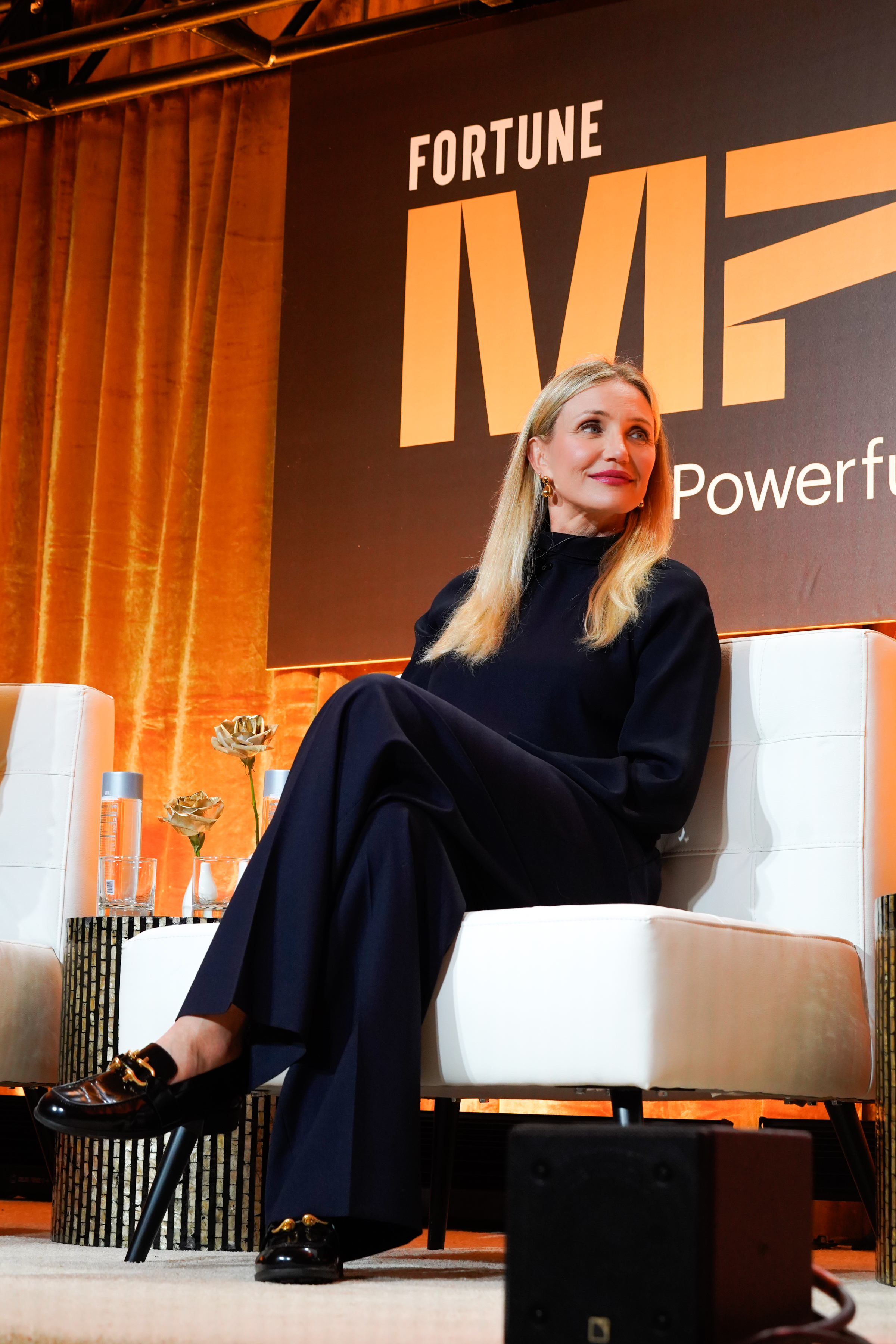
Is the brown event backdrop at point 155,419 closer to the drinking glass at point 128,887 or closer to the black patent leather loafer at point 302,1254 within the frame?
the drinking glass at point 128,887

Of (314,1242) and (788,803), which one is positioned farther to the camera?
(788,803)

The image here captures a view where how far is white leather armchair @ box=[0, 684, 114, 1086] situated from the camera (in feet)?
8.52

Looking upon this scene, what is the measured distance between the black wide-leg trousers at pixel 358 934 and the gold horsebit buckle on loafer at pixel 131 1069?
0.06 m

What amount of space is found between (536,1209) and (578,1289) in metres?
0.06

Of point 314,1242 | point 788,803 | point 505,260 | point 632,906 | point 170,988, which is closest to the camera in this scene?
point 314,1242

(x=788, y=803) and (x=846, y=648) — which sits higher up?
(x=846, y=648)

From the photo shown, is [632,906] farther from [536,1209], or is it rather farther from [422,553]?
[422,553]

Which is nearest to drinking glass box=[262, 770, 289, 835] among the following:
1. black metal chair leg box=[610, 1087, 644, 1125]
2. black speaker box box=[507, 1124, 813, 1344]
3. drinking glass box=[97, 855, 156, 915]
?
drinking glass box=[97, 855, 156, 915]

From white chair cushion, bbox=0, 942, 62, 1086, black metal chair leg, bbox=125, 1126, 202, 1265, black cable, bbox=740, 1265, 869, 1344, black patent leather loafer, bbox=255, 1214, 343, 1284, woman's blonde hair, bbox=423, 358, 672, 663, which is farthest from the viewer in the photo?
white chair cushion, bbox=0, 942, 62, 1086

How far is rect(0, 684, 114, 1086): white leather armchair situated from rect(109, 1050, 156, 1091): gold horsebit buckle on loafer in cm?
98

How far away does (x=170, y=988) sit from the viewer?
74.3 inches

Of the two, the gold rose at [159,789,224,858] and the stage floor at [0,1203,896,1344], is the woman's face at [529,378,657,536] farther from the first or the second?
the stage floor at [0,1203,896,1344]

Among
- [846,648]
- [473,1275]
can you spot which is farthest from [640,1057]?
[846,648]

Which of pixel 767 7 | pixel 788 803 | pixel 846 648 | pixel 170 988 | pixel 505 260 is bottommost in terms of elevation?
pixel 170 988
